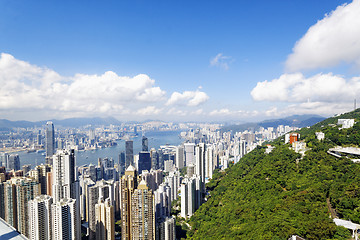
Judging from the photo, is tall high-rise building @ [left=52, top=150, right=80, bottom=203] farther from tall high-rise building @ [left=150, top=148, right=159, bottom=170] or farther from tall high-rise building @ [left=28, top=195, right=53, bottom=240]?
tall high-rise building @ [left=150, top=148, right=159, bottom=170]

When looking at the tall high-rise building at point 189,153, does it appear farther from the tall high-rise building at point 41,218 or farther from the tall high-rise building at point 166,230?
the tall high-rise building at point 41,218

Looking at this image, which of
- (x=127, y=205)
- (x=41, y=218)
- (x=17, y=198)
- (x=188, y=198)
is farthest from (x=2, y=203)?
(x=188, y=198)

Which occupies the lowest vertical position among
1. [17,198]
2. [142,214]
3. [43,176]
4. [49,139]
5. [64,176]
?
[142,214]

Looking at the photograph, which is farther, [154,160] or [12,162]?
[154,160]

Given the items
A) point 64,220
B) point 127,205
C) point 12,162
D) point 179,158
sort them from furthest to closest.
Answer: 1. point 179,158
2. point 12,162
3. point 127,205
4. point 64,220

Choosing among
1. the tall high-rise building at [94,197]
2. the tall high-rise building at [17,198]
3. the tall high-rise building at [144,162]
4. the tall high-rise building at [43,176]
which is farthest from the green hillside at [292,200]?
the tall high-rise building at [144,162]

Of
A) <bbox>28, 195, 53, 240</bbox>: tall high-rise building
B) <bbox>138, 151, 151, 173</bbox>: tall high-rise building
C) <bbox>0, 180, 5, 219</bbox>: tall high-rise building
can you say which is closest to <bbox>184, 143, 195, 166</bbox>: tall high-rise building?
<bbox>138, 151, 151, 173</bbox>: tall high-rise building

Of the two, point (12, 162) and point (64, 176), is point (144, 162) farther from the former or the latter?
point (64, 176)
